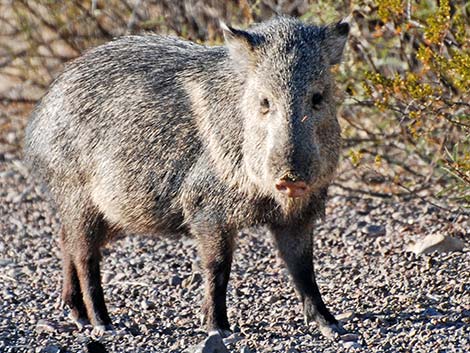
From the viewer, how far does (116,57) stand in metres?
5.59

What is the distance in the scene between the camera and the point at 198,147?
5.16 meters

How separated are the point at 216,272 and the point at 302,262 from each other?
16.7 inches

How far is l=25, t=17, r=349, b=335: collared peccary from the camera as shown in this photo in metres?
4.79

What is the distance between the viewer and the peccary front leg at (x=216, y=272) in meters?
5.04

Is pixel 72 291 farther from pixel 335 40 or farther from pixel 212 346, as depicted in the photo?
pixel 335 40

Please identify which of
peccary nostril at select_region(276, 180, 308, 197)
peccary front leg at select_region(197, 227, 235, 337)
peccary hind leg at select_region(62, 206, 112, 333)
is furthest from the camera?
peccary hind leg at select_region(62, 206, 112, 333)

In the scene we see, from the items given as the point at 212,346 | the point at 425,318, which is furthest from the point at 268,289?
the point at 212,346

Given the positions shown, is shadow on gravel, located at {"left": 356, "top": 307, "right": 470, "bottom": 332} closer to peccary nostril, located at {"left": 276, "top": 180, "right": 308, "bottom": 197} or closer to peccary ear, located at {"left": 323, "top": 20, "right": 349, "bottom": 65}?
peccary nostril, located at {"left": 276, "top": 180, "right": 308, "bottom": 197}

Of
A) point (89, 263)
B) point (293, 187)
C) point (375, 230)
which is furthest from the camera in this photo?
point (375, 230)

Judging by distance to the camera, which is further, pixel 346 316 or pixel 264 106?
pixel 346 316

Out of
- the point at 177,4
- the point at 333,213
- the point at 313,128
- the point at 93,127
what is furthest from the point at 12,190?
the point at 313,128

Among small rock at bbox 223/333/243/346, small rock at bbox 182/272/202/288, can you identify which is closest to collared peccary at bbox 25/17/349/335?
small rock at bbox 223/333/243/346

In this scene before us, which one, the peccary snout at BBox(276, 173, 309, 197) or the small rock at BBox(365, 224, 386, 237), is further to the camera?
the small rock at BBox(365, 224, 386, 237)

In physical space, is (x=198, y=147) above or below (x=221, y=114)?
below
